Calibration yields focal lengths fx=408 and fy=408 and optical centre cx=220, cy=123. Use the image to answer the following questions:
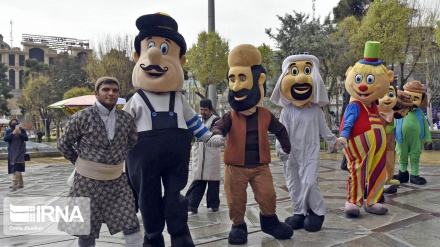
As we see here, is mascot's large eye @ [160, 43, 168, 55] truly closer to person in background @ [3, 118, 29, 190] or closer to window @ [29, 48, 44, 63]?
person in background @ [3, 118, 29, 190]

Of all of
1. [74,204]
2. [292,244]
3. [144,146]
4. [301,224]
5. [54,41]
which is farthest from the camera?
[54,41]

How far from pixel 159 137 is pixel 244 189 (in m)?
1.13

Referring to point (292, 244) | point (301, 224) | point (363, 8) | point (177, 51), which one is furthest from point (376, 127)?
point (363, 8)

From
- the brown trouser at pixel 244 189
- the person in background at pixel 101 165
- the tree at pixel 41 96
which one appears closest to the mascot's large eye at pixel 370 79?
the brown trouser at pixel 244 189

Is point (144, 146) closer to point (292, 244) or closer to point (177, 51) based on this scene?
point (177, 51)

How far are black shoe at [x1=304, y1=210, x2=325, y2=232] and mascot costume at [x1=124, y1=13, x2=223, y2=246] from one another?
4.73 feet

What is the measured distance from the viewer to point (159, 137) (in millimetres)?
3779

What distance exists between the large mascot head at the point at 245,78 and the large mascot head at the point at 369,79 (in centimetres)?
154

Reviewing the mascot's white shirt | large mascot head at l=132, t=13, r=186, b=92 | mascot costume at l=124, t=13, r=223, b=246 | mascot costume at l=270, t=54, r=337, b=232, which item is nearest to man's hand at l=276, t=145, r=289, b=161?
mascot costume at l=270, t=54, r=337, b=232

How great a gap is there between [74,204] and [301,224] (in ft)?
8.44

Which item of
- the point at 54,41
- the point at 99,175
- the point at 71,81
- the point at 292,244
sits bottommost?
the point at 292,244

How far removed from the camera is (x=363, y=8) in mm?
30219

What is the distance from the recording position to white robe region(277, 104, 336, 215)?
464 centimetres

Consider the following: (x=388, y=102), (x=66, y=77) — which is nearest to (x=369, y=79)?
(x=388, y=102)
